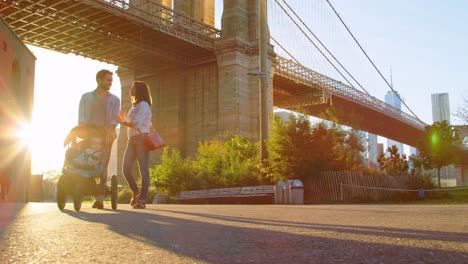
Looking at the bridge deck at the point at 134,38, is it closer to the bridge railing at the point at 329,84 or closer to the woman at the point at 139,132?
the bridge railing at the point at 329,84

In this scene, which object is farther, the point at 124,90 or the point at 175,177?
the point at 124,90

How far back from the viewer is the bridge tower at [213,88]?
36438 mm

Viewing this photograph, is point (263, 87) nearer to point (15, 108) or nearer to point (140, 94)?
point (140, 94)

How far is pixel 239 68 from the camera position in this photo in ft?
121

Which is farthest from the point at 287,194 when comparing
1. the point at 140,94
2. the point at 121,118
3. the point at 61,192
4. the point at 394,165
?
the point at 394,165

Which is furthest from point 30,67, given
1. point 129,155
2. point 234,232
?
point 234,232

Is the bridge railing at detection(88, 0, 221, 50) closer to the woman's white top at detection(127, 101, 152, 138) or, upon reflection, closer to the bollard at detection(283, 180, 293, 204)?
the bollard at detection(283, 180, 293, 204)

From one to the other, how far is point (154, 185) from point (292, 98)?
34735mm

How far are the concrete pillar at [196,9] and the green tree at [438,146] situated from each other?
903 inches

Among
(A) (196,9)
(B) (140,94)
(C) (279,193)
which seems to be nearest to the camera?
(B) (140,94)

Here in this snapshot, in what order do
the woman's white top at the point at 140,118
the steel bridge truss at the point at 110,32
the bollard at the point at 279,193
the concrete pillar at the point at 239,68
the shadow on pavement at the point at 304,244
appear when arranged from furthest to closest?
the concrete pillar at the point at 239,68 < the steel bridge truss at the point at 110,32 < the bollard at the point at 279,193 < the woman's white top at the point at 140,118 < the shadow on pavement at the point at 304,244

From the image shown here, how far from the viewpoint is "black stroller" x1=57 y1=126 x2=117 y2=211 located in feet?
20.5

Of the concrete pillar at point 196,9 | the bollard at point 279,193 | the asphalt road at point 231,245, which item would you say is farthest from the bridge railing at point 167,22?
the asphalt road at point 231,245

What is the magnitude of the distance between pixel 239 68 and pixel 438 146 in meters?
19.3
